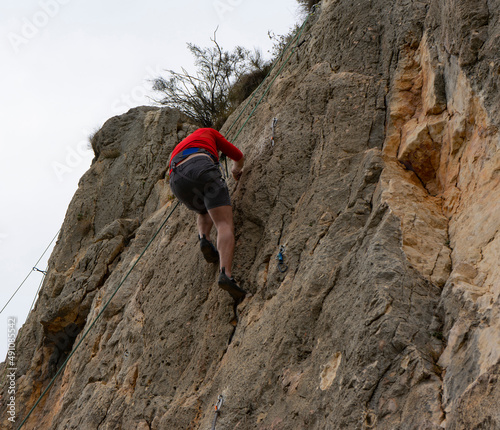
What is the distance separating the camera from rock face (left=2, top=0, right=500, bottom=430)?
11.7ft

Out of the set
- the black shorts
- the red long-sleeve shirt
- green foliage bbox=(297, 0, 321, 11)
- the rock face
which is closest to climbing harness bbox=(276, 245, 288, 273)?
the rock face

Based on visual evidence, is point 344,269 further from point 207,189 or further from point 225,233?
point 207,189

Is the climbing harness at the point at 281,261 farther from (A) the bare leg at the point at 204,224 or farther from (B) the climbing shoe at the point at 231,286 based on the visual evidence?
(A) the bare leg at the point at 204,224

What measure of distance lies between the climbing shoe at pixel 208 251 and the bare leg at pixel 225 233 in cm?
27

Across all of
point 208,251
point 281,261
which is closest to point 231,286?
point 281,261

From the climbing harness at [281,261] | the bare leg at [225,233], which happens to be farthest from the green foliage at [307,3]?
the climbing harness at [281,261]

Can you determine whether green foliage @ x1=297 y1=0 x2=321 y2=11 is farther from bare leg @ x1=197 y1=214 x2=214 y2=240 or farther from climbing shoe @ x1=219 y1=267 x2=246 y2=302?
climbing shoe @ x1=219 y1=267 x2=246 y2=302

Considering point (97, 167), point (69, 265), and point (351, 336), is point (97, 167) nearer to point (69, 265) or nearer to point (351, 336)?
point (69, 265)

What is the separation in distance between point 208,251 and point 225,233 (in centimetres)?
38

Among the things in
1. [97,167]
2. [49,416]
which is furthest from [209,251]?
[97,167]

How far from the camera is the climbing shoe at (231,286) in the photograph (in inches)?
210

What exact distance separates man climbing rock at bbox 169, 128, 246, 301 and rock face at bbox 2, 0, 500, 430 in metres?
0.23

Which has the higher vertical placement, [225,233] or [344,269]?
[225,233]

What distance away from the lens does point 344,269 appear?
4.42 meters
